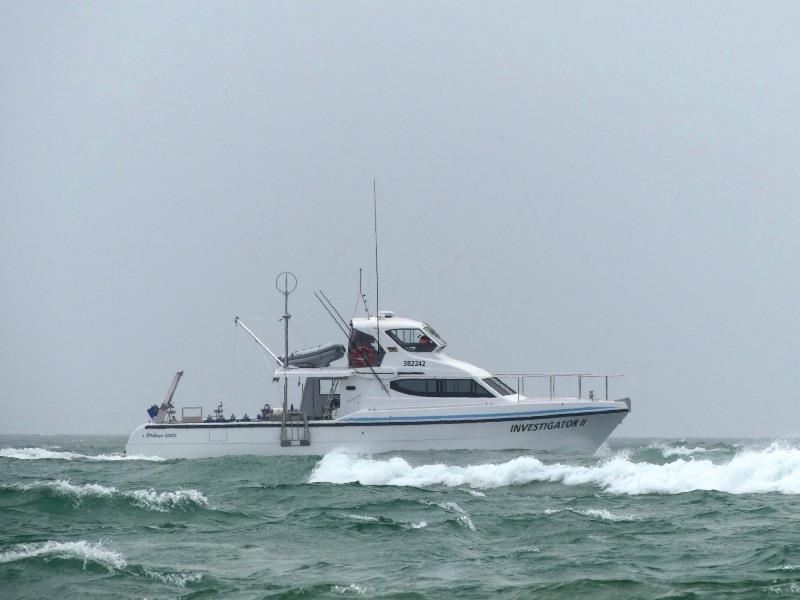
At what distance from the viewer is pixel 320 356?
40.2 metres

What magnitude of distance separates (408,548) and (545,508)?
5.67 metres

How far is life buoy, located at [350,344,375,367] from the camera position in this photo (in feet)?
129

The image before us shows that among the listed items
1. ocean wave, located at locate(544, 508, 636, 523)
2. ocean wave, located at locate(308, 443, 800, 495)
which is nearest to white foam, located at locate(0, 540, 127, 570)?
ocean wave, located at locate(544, 508, 636, 523)

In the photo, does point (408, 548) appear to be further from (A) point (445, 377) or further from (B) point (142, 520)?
(A) point (445, 377)

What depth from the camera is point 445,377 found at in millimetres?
38906

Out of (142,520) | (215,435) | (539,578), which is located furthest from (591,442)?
(539,578)

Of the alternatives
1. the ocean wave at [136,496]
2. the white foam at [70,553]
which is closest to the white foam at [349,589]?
the white foam at [70,553]

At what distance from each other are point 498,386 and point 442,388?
2192 mm

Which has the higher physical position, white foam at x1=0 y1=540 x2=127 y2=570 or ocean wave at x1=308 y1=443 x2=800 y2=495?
ocean wave at x1=308 y1=443 x2=800 y2=495

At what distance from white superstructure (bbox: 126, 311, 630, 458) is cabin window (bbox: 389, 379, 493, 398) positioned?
1.4 inches

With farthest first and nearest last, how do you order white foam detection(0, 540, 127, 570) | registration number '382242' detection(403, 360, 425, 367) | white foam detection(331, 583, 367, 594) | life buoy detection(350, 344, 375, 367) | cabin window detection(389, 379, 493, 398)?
life buoy detection(350, 344, 375, 367), registration number '382242' detection(403, 360, 425, 367), cabin window detection(389, 379, 493, 398), white foam detection(0, 540, 127, 570), white foam detection(331, 583, 367, 594)

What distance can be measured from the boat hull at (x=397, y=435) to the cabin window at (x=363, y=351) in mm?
2535

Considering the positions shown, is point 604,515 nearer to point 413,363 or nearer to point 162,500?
point 162,500

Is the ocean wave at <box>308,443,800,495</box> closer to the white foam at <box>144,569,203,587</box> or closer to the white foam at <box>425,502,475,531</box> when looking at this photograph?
the white foam at <box>425,502,475,531</box>
